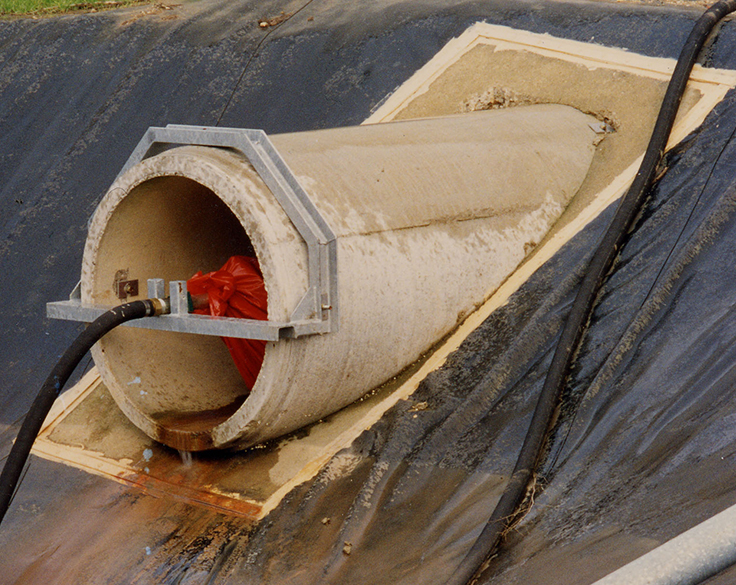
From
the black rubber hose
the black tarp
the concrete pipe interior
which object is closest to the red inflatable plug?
the concrete pipe interior

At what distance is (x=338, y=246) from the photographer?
3.02 m

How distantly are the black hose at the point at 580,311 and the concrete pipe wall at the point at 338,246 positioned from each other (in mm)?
456

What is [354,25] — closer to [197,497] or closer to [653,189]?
[653,189]

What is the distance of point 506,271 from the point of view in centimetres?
381

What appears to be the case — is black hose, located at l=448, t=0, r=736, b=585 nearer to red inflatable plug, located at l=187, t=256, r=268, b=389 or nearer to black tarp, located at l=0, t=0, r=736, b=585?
black tarp, located at l=0, t=0, r=736, b=585

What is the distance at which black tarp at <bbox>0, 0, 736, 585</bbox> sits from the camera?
252 centimetres

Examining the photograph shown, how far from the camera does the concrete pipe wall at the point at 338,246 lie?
9.91ft

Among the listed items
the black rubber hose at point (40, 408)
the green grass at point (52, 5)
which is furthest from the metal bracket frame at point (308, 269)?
the green grass at point (52, 5)

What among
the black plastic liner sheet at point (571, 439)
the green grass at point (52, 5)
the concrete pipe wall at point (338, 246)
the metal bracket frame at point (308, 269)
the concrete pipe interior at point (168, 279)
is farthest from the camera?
the green grass at point (52, 5)

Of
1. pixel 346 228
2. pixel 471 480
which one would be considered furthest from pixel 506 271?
pixel 471 480

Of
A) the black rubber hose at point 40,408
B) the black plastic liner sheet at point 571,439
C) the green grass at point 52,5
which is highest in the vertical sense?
the green grass at point 52,5

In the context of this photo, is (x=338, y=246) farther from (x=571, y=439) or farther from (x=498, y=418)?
(x=571, y=439)

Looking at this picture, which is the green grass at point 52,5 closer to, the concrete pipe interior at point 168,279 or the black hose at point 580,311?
the concrete pipe interior at point 168,279

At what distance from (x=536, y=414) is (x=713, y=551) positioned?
6.54 ft
